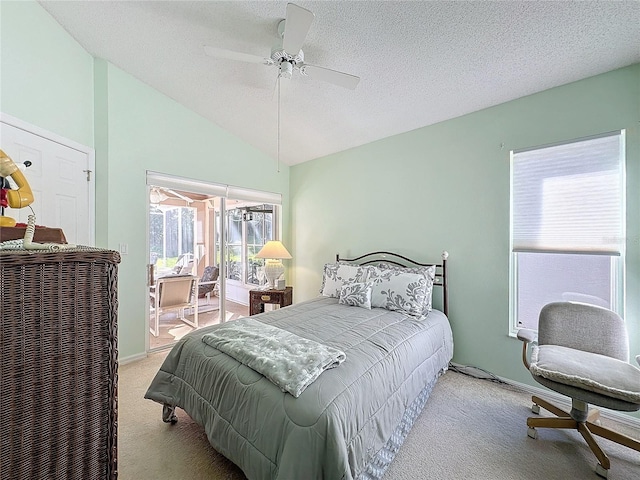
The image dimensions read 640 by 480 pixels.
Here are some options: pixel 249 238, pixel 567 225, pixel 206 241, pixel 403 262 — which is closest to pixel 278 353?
pixel 403 262

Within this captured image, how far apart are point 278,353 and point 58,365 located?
101cm

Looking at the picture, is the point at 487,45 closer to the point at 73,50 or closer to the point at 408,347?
the point at 408,347

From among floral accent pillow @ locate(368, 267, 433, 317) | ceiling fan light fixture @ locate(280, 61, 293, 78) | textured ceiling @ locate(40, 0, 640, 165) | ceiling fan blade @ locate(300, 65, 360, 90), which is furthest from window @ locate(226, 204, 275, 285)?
ceiling fan blade @ locate(300, 65, 360, 90)

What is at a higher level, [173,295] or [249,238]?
[249,238]

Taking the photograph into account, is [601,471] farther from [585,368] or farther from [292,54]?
[292,54]

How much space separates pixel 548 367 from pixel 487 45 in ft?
7.39

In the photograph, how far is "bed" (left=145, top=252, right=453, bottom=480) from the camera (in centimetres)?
126

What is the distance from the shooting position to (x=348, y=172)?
398cm

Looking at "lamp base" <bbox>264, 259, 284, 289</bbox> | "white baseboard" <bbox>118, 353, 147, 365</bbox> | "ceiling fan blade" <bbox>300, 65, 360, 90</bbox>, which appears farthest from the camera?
"lamp base" <bbox>264, 259, 284, 289</bbox>

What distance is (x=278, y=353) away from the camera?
Result: 5.38 feet

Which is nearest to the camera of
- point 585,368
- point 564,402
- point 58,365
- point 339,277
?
point 58,365

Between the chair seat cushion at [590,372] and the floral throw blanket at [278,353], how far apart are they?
1352 mm

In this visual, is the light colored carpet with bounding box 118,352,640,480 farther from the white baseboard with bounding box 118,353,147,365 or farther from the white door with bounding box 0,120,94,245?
the white door with bounding box 0,120,94,245

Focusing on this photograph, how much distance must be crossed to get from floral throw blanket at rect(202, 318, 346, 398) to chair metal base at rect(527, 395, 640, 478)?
1.53 meters
